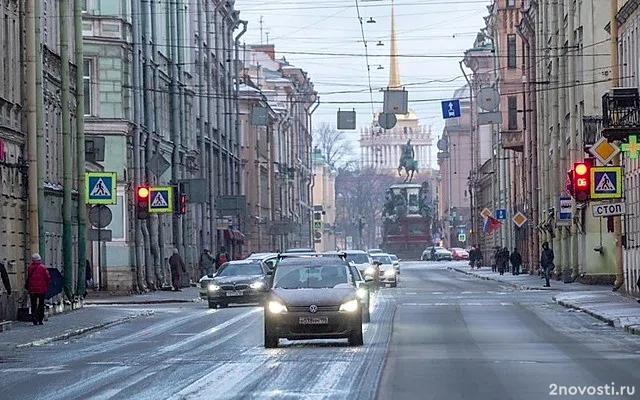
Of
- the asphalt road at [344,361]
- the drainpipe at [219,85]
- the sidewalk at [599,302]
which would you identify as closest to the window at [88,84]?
the sidewalk at [599,302]

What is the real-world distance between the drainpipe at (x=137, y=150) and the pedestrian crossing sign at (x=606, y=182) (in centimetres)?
2228

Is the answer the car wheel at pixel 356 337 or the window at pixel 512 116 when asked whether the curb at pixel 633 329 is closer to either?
the car wheel at pixel 356 337

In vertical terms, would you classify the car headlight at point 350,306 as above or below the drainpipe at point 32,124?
below

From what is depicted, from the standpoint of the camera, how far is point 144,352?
28.2m

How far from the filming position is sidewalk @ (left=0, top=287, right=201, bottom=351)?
3362cm

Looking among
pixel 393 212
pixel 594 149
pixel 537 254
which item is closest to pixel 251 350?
pixel 594 149

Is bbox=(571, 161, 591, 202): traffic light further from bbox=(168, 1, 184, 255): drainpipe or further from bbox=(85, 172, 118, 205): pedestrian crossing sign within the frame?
bbox=(168, 1, 184, 255): drainpipe

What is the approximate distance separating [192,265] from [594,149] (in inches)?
1417

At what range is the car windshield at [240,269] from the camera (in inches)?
1918

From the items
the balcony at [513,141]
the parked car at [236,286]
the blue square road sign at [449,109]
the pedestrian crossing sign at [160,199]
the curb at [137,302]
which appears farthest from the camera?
the balcony at [513,141]

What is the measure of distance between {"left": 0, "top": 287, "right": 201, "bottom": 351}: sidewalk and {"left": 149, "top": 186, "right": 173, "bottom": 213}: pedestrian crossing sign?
293cm

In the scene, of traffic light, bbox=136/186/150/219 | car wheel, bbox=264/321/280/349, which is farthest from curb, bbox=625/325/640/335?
traffic light, bbox=136/186/150/219

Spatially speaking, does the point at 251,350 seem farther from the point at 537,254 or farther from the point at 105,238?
the point at 537,254

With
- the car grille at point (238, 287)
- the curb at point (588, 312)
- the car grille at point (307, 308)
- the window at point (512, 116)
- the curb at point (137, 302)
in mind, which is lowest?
the curb at point (137, 302)
